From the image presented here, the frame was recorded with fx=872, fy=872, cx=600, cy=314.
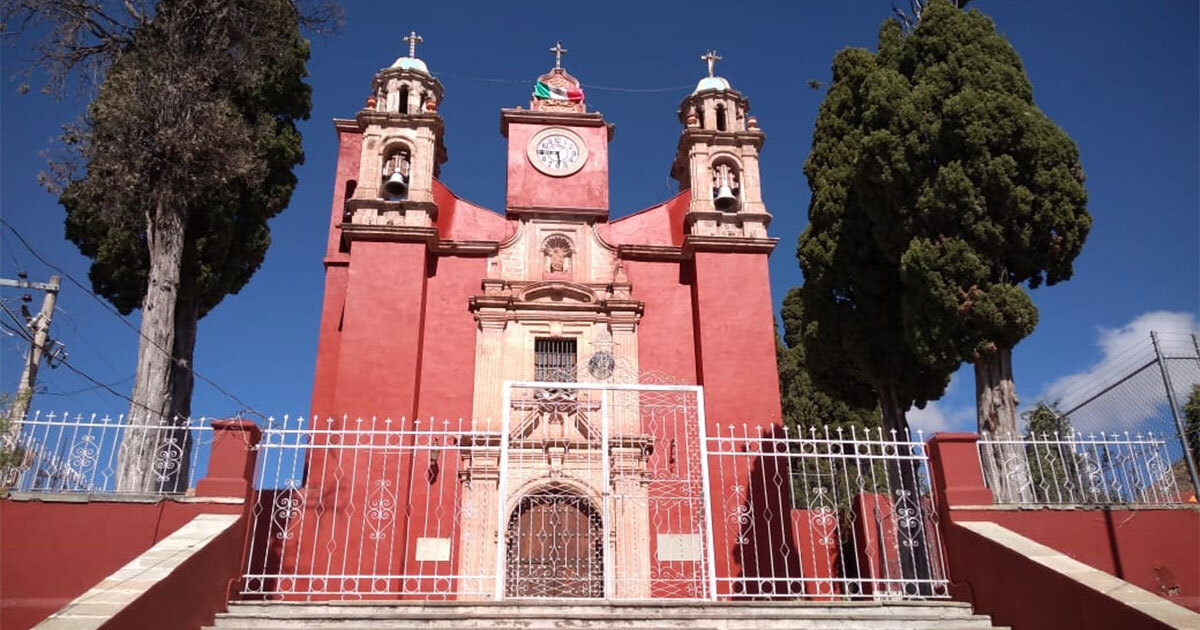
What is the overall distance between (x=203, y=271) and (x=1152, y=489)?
39.7 feet

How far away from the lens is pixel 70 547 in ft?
22.7

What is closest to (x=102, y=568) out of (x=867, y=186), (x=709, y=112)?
(x=867, y=186)

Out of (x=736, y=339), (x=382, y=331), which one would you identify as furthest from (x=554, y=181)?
(x=736, y=339)

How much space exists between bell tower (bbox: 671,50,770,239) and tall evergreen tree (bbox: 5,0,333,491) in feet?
21.3

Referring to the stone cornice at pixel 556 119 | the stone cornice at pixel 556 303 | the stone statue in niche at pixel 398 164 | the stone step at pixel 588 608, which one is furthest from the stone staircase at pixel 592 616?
the stone cornice at pixel 556 119

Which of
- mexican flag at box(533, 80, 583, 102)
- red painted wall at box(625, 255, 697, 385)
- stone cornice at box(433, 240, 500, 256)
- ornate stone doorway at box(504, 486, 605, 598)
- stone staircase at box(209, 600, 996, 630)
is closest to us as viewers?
stone staircase at box(209, 600, 996, 630)

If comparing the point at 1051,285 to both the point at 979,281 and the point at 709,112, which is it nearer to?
the point at 979,281

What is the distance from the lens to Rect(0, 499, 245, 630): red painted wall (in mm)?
6770

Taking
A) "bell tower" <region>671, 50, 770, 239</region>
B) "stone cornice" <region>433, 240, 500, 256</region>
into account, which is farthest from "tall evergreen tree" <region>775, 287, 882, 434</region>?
"stone cornice" <region>433, 240, 500, 256</region>

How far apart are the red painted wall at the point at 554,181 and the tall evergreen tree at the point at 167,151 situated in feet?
12.6

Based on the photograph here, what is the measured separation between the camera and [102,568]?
22.6ft

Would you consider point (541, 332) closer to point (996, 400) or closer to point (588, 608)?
point (996, 400)

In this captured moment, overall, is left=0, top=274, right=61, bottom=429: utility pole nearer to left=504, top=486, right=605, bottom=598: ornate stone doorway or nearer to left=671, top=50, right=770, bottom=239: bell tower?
left=504, top=486, right=605, bottom=598: ornate stone doorway

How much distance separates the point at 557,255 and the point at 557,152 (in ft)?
6.80
